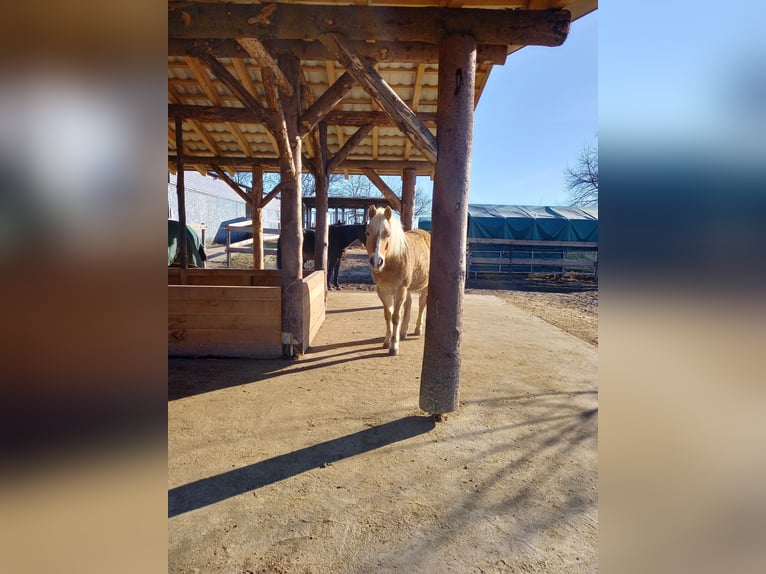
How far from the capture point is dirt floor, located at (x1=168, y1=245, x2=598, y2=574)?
1.72 m

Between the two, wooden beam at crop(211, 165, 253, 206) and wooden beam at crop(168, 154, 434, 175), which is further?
wooden beam at crop(211, 165, 253, 206)

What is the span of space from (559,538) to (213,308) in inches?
155

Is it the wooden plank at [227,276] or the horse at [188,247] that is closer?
the wooden plank at [227,276]

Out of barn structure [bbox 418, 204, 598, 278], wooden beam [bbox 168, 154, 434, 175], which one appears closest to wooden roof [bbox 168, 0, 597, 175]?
wooden beam [bbox 168, 154, 434, 175]

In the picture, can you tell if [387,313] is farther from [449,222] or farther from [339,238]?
[339,238]

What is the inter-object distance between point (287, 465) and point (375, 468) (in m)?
0.56

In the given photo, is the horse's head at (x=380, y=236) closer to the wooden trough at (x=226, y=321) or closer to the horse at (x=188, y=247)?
the wooden trough at (x=226, y=321)

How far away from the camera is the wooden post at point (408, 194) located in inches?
344

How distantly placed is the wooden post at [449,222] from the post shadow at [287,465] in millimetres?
266

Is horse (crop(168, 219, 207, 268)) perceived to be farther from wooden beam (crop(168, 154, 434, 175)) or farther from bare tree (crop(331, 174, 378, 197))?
bare tree (crop(331, 174, 378, 197))

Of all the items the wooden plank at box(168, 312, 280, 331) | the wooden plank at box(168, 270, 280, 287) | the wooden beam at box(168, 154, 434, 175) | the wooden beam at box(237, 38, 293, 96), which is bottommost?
the wooden plank at box(168, 312, 280, 331)

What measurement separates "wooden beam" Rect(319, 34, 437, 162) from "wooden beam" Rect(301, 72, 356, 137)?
501mm

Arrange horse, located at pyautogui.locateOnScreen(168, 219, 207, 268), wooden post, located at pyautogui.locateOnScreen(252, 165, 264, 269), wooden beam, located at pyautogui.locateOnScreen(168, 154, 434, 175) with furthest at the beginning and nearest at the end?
horse, located at pyautogui.locateOnScreen(168, 219, 207, 268) < wooden post, located at pyautogui.locateOnScreen(252, 165, 264, 269) < wooden beam, located at pyautogui.locateOnScreen(168, 154, 434, 175)

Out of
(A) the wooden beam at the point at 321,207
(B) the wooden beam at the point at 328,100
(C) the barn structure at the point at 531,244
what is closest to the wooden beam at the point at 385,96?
(B) the wooden beam at the point at 328,100
